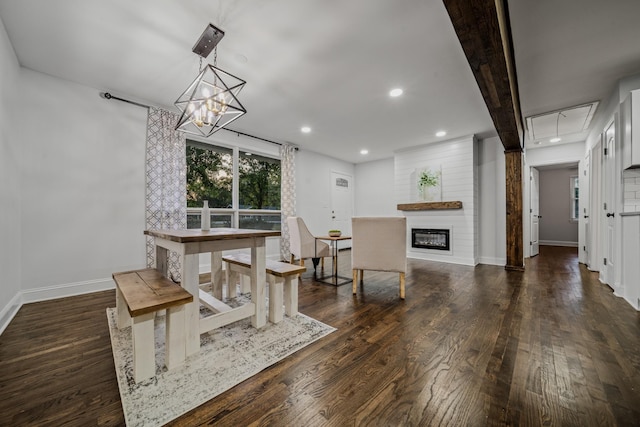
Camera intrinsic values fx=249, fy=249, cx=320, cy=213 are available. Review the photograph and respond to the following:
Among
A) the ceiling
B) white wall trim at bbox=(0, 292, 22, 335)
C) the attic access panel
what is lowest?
white wall trim at bbox=(0, 292, 22, 335)

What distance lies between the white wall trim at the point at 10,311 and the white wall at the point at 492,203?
6446 mm

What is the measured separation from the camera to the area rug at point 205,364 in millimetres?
1192

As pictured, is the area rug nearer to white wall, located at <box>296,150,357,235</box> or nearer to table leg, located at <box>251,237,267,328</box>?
table leg, located at <box>251,237,267,328</box>

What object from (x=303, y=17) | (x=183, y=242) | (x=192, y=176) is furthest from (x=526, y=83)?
(x=192, y=176)

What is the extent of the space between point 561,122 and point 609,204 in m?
1.64

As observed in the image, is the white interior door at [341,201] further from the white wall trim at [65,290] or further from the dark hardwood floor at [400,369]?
the white wall trim at [65,290]

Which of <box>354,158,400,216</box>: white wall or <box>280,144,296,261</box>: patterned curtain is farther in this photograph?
<box>354,158,400,216</box>: white wall

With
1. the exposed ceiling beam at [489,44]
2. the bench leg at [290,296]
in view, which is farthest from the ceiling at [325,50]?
the bench leg at [290,296]

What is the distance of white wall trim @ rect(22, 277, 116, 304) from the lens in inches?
103

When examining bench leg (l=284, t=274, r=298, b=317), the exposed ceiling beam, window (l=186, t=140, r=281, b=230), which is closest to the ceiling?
the exposed ceiling beam

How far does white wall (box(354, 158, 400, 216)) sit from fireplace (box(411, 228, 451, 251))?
938 millimetres

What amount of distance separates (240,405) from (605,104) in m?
5.27

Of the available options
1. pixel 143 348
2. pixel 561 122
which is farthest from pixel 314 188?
pixel 143 348

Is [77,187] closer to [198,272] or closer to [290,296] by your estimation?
[198,272]
